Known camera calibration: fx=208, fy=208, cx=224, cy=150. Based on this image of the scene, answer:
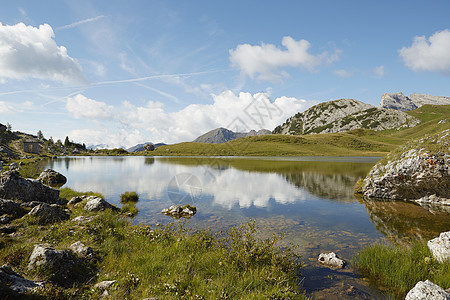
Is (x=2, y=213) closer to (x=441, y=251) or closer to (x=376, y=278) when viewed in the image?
(x=376, y=278)

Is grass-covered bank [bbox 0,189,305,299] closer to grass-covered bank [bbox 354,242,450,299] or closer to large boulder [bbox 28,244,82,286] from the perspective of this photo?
large boulder [bbox 28,244,82,286]

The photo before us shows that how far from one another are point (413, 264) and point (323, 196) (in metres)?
21.7

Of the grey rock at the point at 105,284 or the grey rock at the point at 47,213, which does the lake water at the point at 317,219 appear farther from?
the grey rock at the point at 105,284

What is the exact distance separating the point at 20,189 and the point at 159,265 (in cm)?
1929

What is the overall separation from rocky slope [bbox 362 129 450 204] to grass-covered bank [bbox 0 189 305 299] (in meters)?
23.5

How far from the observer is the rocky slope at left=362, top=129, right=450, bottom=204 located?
2312 centimetres

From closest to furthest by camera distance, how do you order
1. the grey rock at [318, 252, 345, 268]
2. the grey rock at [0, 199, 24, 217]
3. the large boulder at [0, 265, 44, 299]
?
the large boulder at [0, 265, 44, 299] < the grey rock at [318, 252, 345, 268] < the grey rock at [0, 199, 24, 217]

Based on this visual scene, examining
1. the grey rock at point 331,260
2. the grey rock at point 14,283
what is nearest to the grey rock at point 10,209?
the grey rock at point 14,283

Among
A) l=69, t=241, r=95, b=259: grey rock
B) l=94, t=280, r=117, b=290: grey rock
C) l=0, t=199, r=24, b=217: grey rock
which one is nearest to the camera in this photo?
l=94, t=280, r=117, b=290: grey rock

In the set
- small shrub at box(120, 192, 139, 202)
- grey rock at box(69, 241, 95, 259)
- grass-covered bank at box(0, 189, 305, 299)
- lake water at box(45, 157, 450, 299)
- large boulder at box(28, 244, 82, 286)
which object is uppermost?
large boulder at box(28, 244, 82, 286)

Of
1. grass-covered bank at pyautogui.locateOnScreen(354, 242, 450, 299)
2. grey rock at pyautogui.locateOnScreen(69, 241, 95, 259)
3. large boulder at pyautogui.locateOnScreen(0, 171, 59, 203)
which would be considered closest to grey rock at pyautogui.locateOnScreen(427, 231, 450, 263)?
grass-covered bank at pyautogui.locateOnScreen(354, 242, 450, 299)

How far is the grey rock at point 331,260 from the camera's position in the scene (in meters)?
11.5

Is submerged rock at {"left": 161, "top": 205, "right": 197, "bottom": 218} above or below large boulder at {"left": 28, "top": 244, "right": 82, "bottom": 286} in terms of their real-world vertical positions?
below

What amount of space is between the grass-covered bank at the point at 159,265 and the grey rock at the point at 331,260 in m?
2.25
